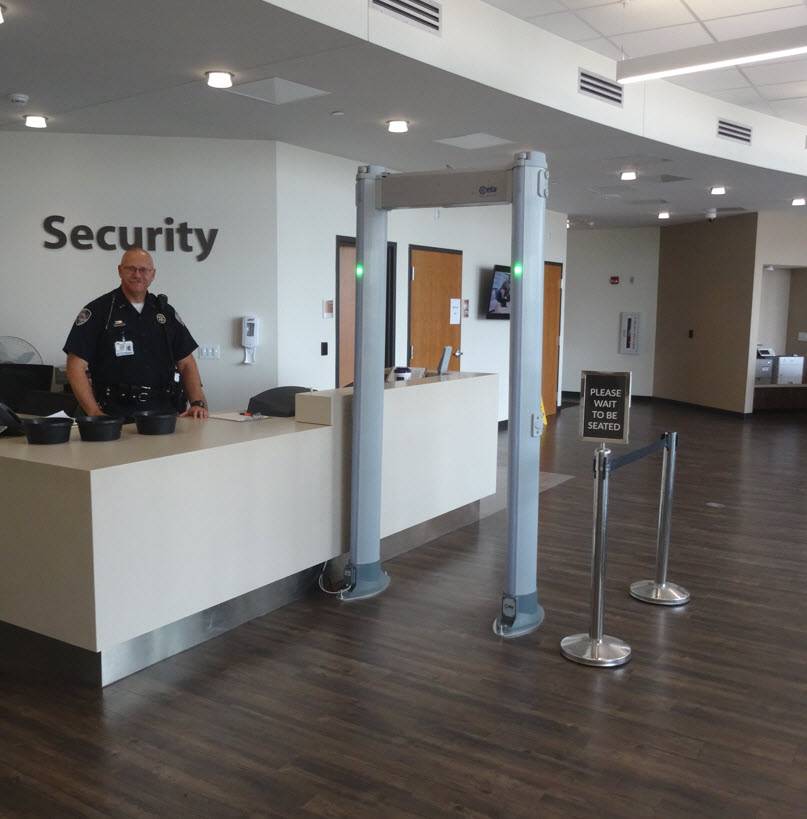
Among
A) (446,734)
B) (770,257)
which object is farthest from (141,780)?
(770,257)

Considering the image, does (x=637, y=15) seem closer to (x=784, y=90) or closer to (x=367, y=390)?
(x=784, y=90)

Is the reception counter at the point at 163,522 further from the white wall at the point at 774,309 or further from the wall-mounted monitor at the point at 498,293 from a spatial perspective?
the white wall at the point at 774,309

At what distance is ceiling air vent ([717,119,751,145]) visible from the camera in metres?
7.03

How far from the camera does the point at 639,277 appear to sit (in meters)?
13.0

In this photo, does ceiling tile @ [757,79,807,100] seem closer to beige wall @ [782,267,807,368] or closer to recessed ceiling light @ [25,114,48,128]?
recessed ceiling light @ [25,114,48,128]

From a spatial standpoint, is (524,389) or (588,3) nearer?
(524,389)

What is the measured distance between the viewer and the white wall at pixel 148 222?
6.02m

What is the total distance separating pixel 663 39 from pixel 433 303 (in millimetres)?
3646

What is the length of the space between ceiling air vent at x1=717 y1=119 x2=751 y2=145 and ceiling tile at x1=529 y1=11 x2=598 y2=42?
2176 mm

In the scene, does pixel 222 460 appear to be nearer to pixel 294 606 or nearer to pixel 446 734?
pixel 294 606

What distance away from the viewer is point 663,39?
5387mm

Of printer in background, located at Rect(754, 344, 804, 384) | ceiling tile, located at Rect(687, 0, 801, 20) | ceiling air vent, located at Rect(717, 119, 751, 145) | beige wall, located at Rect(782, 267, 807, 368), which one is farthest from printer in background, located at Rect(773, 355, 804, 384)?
ceiling tile, located at Rect(687, 0, 801, 20)

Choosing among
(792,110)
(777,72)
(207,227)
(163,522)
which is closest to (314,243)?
(207,227)

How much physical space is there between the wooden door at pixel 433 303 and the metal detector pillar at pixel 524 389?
15.2 feet
